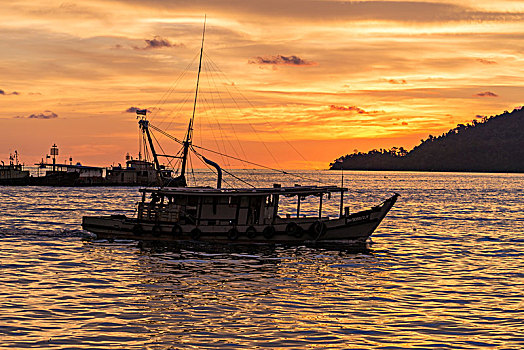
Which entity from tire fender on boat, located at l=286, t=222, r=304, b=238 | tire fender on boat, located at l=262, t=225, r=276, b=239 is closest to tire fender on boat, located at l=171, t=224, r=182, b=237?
tire fender on boat, located at l=262, t=225, r=276, b=239

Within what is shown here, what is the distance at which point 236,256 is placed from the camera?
37.6 m

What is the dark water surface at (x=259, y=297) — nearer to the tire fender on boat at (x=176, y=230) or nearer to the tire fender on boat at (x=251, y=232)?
the tire fender on boat at (x=251, y=232)

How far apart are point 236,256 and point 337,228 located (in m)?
8.91

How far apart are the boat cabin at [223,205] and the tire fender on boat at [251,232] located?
51 centimetres

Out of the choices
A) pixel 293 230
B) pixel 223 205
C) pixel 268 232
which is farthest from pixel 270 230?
pixel 223 205

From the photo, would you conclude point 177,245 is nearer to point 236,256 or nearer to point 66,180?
point 236,256

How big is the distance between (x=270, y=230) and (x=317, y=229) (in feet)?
10.8

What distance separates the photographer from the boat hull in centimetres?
4209

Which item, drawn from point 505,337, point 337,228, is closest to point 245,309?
point 505,337

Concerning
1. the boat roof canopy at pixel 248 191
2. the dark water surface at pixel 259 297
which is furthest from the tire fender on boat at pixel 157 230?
the boat roof canopy at pixel 248 191

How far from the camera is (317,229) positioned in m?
42.7

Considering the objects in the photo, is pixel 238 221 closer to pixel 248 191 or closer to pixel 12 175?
pixel 248 191

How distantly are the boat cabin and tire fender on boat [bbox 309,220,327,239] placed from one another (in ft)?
3.43

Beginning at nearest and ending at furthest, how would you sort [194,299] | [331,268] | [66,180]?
[194,299] → [331,268] → [66,180]
